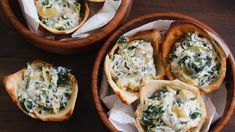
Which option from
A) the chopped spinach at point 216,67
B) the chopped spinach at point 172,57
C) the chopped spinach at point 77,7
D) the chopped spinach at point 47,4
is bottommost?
the chopped spinach at point 216,67

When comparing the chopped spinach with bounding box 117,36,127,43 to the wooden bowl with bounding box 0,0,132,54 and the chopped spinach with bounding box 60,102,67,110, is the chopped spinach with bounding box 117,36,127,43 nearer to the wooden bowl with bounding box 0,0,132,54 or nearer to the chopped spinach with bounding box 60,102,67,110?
the wooden bowl with bounding box 0,0,132,54

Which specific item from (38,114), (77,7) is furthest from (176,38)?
(38,114)

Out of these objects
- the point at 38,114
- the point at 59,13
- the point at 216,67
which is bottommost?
the point at 38,114

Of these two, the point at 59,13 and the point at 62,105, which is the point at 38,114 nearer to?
the point at 62,105

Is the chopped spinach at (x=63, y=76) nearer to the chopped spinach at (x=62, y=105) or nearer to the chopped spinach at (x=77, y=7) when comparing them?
the chopped spinach at (x=62, y=105)

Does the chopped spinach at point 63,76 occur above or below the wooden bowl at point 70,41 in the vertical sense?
below

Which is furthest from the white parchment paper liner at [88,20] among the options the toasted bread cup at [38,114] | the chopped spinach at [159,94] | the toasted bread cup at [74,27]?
the chopped spinach at [159,94]

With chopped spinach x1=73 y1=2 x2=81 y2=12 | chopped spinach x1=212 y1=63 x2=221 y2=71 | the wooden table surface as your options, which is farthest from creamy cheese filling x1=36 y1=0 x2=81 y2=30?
chopped spinach x1=212 y1=63 x2=221 y2=71
